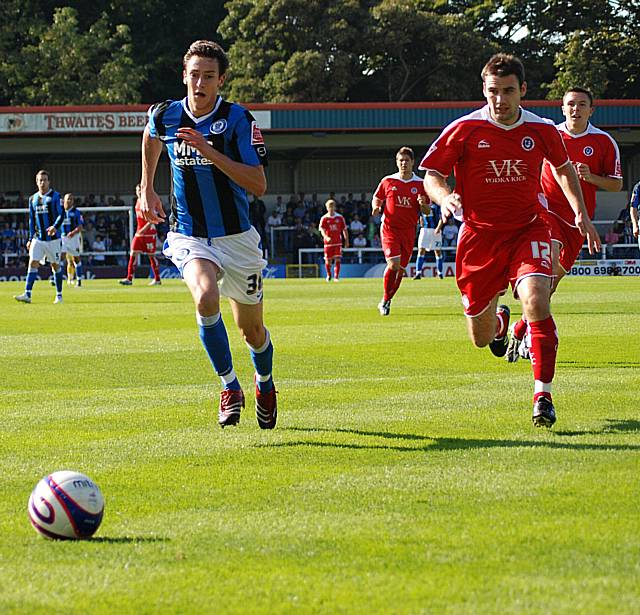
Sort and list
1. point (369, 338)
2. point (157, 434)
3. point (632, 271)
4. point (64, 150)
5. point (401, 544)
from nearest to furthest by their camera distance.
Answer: point (401, 544) → point (157, 434) → point (369, 338) → point (632, 271) → point (64, 150)

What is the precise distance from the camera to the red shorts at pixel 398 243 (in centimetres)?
1961

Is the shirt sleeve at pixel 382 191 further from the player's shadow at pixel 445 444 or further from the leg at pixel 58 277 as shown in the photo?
the player's shadow at pixel 445 444

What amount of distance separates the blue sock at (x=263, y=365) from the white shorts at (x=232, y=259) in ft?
1.13

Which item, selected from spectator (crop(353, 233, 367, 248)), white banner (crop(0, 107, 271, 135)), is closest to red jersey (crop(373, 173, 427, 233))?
spectator (crop(353, 233, 367, 248))

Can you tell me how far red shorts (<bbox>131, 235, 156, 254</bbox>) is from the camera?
32416mm

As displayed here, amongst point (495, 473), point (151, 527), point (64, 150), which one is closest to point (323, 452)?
point (495, 473)

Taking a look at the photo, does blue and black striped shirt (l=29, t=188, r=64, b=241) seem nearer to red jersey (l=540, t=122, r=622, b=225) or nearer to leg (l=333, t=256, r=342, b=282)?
leg (l=333, t=256, r=342, b=282)

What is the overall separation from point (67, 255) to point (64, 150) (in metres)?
13.0

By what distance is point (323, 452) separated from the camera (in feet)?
21.8

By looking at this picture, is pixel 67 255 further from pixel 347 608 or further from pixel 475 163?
pixel 347 608

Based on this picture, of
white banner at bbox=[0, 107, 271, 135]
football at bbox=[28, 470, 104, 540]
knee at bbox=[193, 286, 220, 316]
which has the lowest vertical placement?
football at bbox=[28, 470, 104, 540]

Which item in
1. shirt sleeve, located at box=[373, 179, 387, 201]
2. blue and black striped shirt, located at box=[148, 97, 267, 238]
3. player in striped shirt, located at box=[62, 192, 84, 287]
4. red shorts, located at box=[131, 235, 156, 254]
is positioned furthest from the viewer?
red shorts, located at box=[131, 235, 156, 254]

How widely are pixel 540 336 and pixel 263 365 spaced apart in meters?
1.74

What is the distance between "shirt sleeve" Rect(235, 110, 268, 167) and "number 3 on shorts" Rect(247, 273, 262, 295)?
70 centimetres
